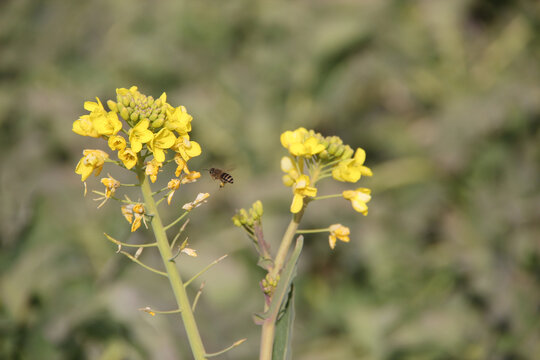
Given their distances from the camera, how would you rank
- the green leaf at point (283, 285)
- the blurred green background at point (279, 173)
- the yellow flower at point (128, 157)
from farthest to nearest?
the blurred green background at point (279, 173) → the green leaf at point (283, 285) → the yellow flower at point (128, 157)

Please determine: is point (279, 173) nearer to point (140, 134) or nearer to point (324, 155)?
point (324, 155)

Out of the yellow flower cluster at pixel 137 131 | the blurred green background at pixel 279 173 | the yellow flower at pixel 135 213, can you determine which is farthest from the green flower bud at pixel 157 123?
the blurred green background at pixel 279 173

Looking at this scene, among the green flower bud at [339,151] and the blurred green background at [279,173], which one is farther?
the blurred green background at [279,173]

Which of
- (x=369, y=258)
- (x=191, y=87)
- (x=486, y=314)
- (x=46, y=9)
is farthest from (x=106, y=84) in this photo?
(x=486, y=314)

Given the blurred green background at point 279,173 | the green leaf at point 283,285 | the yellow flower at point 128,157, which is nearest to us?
the yellow flower at point 128,157

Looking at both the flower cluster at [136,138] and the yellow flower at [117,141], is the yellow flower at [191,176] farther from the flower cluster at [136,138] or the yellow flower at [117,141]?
the yellow flower at [117,141]

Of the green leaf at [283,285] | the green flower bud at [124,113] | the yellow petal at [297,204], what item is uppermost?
the green flower bud at [124,113]

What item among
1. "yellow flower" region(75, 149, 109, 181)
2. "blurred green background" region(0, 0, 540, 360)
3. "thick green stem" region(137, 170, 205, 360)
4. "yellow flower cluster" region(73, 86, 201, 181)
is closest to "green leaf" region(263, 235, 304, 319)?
"thick green stem" region(137, 170, 205, 360)
